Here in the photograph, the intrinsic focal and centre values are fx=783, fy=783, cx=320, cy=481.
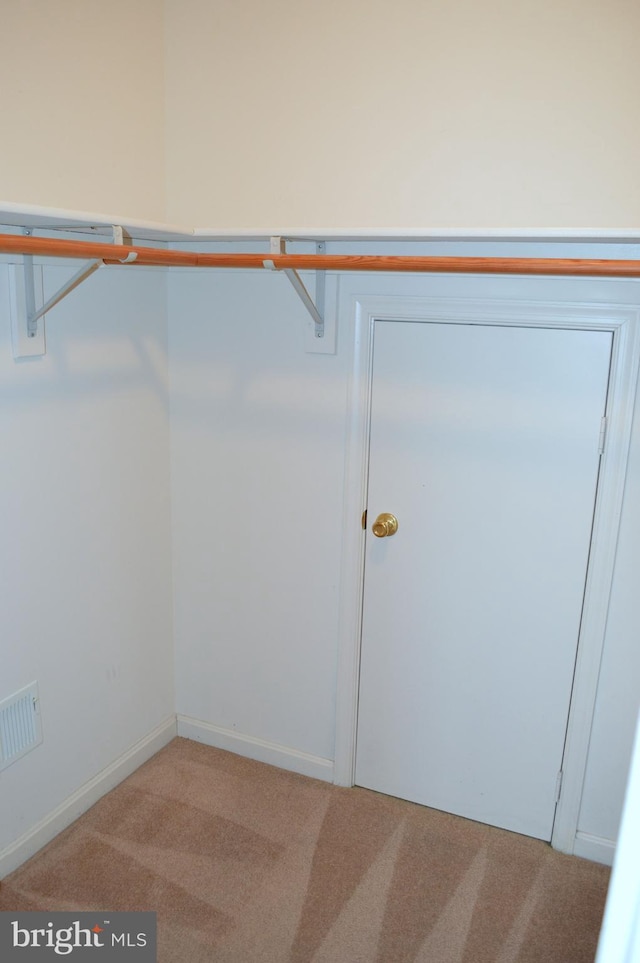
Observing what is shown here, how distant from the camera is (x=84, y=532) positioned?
2.32 m

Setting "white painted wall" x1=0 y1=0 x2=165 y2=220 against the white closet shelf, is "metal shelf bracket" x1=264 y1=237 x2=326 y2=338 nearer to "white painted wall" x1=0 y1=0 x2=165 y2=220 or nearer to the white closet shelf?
the white closet shelf

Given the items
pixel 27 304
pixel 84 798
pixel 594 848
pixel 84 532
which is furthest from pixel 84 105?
pixel 594 848

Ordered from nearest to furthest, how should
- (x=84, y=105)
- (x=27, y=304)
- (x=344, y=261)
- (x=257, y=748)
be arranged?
(x=344, y=261) < (x=27, y=304) < (x=84, y=105) < (x=257, y=748)

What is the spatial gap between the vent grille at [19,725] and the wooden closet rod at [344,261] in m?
1.23

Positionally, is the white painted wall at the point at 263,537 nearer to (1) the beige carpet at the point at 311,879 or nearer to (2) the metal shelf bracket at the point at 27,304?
(1) the beige carpet at the point at 311,879

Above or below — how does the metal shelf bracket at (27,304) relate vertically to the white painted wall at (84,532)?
above

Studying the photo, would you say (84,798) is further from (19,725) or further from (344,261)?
(344,261)

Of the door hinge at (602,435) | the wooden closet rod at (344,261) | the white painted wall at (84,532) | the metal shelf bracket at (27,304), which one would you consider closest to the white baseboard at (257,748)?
the white painted wall at (84,532)

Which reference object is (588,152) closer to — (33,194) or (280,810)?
(33,194)

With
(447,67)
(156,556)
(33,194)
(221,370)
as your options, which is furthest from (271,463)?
(447,67)

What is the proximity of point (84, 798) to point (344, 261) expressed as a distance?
5.93 feet

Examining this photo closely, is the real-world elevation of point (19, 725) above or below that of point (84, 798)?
above

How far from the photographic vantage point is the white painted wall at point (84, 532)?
2094 mm

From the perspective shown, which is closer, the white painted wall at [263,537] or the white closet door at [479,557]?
the white closet door at [479,557]
